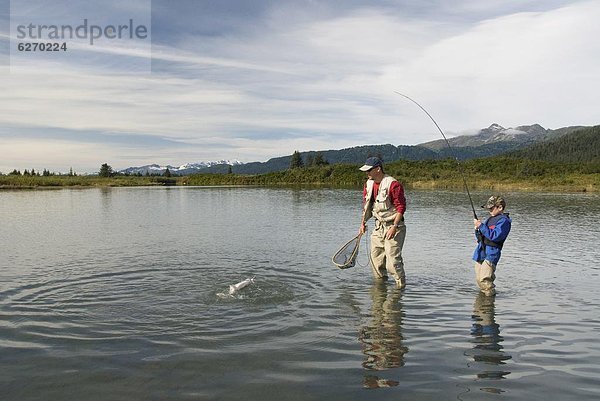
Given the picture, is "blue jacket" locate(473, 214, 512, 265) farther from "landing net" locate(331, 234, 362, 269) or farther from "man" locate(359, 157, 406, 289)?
"landing net" locate(331, 234, 362, 269)

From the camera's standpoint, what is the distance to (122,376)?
561cm

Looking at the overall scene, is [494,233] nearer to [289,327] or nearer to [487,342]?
[487,342]

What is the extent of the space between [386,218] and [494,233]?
2.25 meters

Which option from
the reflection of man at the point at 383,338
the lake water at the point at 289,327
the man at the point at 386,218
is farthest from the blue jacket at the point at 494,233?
the reflection of man at the point at 383,338

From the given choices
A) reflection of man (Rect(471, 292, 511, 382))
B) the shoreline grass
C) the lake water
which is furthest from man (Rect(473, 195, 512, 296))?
the shoreline grass

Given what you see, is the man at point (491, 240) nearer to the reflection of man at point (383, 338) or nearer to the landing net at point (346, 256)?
the reflection of man at point (383, 338)

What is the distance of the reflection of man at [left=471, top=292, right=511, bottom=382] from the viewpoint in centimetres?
587

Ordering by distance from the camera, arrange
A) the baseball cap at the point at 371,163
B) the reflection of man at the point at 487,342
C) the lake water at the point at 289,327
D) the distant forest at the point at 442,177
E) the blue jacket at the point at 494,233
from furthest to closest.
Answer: the distant forest at the point at 442,177 → the baseball cap at the point at 371,163 → the blue jacket at the point at 494,233 → the reflection of man at the point at 487,342 → the lake water at the point at 289,327

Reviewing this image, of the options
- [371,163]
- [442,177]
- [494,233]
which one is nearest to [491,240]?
[494,233]

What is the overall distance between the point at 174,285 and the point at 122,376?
5.04 meters

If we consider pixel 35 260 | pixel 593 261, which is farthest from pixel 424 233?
pixel 35 260

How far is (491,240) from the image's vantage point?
944 centimetres

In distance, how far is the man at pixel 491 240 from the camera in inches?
368

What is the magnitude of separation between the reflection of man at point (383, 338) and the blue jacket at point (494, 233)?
1.96 meters
